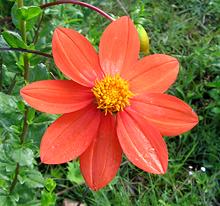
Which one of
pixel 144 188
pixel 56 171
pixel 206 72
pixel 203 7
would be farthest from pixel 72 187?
pixel 203 7

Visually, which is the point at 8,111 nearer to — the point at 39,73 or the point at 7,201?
the point at 39,73

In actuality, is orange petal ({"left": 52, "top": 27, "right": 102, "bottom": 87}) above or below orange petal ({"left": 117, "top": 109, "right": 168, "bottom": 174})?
above

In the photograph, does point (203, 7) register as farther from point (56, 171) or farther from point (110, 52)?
point (110, 52)

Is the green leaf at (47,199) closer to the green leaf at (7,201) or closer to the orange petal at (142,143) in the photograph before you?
the green leaf at (7,201)

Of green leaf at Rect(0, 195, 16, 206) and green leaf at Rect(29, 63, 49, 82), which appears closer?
green leaf at Rect(29, 63, 49, 82)


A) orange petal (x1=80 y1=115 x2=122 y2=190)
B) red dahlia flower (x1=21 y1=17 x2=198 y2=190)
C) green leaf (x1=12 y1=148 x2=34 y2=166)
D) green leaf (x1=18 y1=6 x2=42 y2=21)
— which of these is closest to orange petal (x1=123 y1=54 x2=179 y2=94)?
red dahlia flower (x1=21 y1=17 x2=198 y2=190)

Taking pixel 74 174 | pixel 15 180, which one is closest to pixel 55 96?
pixel 15 180

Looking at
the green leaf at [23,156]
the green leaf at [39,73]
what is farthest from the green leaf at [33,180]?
the green leaf at [39,73]

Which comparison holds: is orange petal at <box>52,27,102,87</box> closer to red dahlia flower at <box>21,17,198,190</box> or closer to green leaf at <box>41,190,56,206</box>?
red dahlia flower at <box>21,17,198,190</box>
